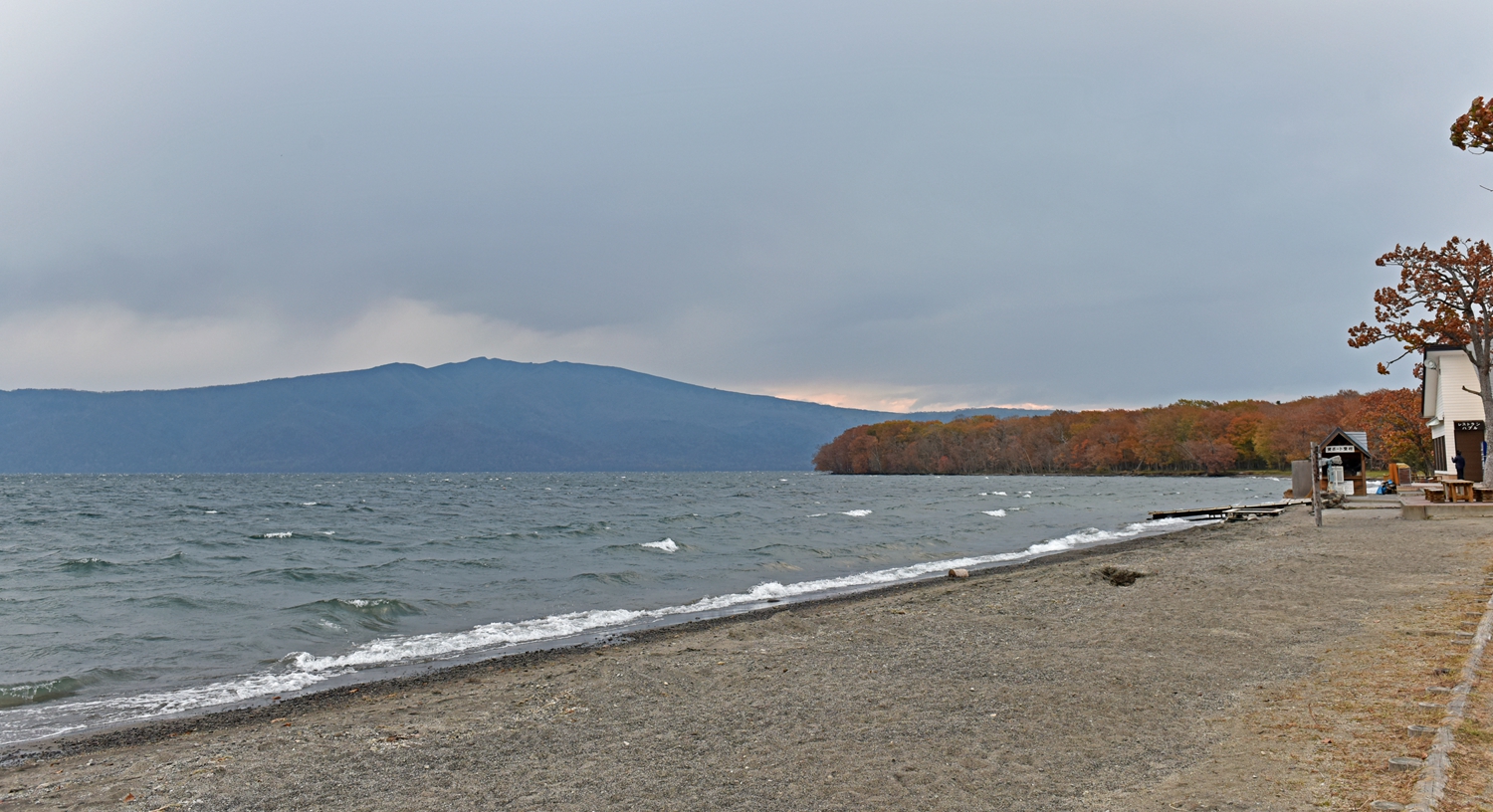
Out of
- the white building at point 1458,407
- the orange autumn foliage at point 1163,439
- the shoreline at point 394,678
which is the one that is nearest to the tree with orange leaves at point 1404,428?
the white building at point 1458,407

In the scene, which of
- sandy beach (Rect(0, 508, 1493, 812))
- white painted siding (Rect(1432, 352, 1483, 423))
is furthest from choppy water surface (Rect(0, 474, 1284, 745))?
white painted siding (Rect(1432, 352, 1483, 423))

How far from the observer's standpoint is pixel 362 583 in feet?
70.7

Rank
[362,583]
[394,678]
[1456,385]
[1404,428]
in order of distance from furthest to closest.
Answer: [1404,428] < [1456,385] < [362,583] < [394,678]

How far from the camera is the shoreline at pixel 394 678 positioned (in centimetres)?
869

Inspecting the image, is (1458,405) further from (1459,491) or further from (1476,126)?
(1476,126)

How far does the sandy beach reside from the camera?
551 centimetres

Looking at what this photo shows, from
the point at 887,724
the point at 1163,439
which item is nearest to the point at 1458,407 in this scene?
the point at 887,724

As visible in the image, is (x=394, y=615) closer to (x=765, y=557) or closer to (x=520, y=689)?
(x=520, y=689)

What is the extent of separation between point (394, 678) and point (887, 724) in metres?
7.24

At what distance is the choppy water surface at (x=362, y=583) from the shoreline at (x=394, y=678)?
1.28 ft

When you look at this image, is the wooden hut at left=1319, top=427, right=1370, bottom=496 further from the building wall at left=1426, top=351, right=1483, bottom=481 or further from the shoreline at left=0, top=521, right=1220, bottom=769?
the shoreline at left=0, top=521, right=1220, bottom=769

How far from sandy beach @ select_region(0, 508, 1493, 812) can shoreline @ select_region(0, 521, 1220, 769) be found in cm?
8

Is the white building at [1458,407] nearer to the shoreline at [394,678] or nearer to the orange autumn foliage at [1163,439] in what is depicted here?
the shoreline at [394,678]

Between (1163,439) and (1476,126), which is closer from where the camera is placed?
(1476,126)
